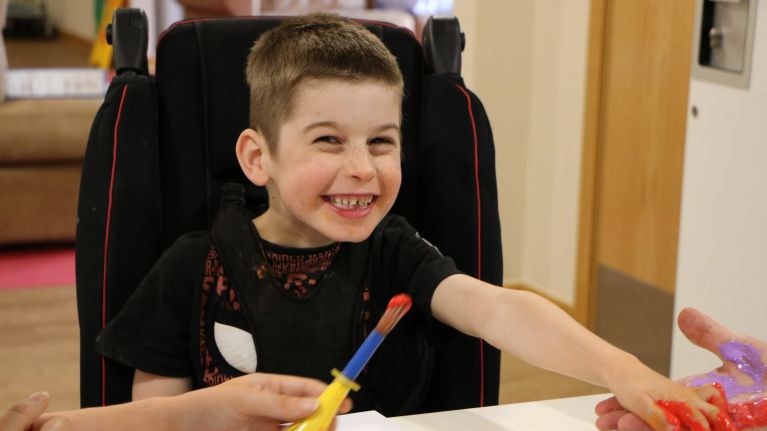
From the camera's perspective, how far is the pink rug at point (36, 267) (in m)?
3.50

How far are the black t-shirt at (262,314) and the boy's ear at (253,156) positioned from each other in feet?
0.19

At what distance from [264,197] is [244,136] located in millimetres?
104

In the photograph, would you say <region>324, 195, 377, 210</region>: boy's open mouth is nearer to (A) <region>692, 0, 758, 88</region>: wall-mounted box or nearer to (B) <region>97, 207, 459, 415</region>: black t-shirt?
(B) <region>97, 207, 459, 415</region>: black t-shirt

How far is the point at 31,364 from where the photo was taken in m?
2.81

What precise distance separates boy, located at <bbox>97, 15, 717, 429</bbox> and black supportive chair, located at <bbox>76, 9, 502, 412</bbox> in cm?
6

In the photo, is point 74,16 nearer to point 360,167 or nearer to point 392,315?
point 360,167

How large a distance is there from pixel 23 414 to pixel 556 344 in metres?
0.51

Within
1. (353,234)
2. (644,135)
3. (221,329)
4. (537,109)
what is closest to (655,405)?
(353,234)

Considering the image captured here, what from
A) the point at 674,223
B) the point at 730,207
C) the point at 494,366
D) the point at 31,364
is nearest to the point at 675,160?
the point at 674,223

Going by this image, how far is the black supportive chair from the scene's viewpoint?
1.29 metres

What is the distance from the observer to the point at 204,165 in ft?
4.48

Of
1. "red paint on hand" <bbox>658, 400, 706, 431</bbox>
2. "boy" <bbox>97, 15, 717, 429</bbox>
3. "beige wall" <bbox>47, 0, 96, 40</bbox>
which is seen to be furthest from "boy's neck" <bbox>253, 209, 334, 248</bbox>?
"beige wall" <bbox>47, 0, 96, 40</bbox>

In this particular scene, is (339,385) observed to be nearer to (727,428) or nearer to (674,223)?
(727,428)

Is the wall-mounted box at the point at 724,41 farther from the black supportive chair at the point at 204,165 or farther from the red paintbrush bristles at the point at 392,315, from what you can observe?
the red paintbrush bristles at the point at 392,315
